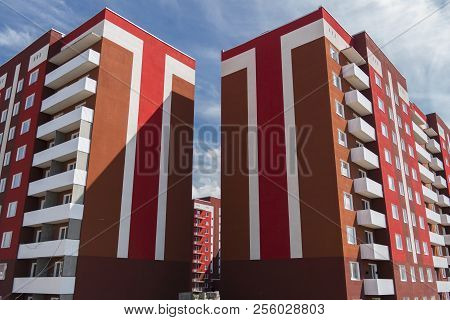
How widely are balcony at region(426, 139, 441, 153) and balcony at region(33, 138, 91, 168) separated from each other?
4980cm

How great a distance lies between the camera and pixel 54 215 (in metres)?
32.2

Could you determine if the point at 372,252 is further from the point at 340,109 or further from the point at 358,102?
the point at 358,102

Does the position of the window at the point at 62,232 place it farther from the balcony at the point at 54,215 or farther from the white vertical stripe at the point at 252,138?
the white vertical stripe at the point at 252,138

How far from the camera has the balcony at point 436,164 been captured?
2292 inches

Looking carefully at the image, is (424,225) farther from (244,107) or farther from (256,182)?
(244,107)

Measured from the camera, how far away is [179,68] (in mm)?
44375

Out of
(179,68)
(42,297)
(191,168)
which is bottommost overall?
(42,297)

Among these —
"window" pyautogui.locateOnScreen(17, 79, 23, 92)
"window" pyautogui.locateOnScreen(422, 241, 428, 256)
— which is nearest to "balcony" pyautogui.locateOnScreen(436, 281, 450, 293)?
"window" pyautogui.locateOnScreen(422, 241, 428, 256)

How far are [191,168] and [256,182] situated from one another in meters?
9.21

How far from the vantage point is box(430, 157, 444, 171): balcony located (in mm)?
58228

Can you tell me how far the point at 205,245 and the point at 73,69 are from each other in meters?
66.9

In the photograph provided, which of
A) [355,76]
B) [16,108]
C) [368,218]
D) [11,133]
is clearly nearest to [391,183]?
[368,218]

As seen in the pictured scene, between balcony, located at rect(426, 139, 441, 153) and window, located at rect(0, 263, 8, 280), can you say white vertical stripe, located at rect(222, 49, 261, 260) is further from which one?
balcony, located at rect(426, 139, 441, 153)

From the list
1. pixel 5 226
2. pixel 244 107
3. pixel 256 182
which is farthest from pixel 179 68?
pixel 5 226
